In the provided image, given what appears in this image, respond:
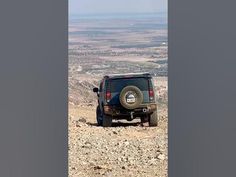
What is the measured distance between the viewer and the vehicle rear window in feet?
24.3

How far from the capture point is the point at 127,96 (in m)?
7.43

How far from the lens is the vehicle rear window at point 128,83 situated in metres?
7.41

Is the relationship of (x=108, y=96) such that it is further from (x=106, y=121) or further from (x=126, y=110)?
(x=106, y=121)

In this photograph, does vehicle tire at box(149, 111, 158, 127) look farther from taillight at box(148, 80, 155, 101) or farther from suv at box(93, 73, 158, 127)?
taillight at box(148, 80, 155, 101)

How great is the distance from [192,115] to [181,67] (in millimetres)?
276

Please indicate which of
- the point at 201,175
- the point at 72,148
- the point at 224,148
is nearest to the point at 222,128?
the point at 224,148

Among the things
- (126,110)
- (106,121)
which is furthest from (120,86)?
(106,121)

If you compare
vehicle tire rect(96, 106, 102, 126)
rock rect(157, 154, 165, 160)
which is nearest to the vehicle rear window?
vehicle tire rect(96, 106, 102, 126)

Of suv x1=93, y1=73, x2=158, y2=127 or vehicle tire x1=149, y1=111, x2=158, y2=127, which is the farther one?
vehicle tire x1=149, y1=111, x2=158, y2=127

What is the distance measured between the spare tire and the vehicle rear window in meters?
0.09

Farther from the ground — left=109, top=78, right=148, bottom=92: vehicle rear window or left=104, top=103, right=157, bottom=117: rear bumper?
left=109, top=78, right=148, bottom=92: vehicle rear window

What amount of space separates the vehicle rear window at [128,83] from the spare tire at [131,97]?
0.31 feet
